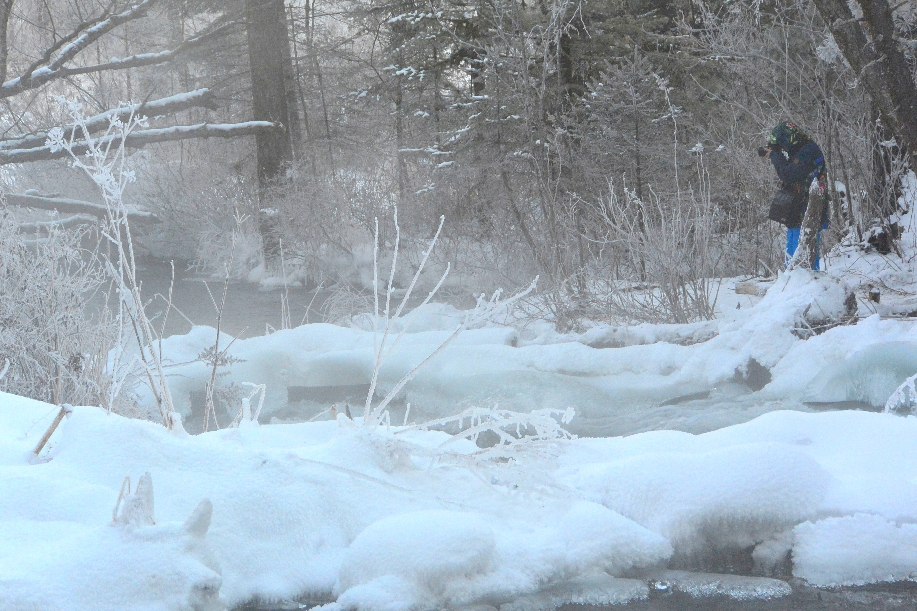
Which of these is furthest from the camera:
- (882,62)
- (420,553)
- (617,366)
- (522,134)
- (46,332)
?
(522,134)

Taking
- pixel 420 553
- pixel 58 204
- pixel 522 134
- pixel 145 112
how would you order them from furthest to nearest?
pixel 522 134
pixel 145 112
pixel 58 204
pixel 420 553

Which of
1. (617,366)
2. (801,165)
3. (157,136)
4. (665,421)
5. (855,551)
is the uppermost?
(157,136)

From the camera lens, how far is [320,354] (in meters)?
6.98

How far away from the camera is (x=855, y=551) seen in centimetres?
248

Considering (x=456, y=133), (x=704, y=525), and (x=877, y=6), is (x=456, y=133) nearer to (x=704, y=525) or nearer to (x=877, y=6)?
(x=877, y=6)

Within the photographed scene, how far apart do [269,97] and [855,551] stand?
539 inches

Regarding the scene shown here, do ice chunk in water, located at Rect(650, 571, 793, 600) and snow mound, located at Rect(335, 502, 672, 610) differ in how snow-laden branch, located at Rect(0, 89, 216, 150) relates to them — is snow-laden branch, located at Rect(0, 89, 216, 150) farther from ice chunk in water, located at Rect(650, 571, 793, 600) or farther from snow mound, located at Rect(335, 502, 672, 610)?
ice chunk in water, located at Rect(650, 571, 793, 600)

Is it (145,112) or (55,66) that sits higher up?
(55,66)

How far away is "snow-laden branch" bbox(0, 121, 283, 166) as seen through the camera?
34.2ft

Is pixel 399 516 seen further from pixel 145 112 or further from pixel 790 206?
pixel 145 112

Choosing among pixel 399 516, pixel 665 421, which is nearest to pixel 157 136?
pixel 665 421

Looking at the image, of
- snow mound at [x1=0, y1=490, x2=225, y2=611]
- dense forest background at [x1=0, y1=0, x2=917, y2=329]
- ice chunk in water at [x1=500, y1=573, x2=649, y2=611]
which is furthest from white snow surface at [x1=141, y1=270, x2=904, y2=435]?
snow mound at [x1=0, y1=490, x2=225, y2=611]

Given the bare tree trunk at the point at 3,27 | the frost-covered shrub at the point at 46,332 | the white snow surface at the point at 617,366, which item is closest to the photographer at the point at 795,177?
the white snow surface at the point at 617,366

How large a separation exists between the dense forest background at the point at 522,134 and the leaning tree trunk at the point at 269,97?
0.14 feet
